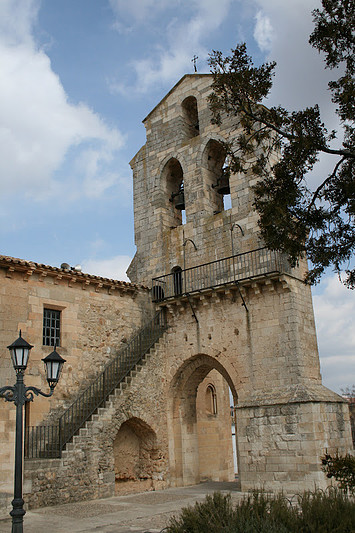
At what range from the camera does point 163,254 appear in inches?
771

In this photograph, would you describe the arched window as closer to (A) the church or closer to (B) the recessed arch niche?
(A) the church

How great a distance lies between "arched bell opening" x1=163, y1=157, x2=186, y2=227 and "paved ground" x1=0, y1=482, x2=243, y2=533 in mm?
9849

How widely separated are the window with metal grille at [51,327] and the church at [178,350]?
38 mm

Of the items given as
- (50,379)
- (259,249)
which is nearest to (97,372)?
(259,249)

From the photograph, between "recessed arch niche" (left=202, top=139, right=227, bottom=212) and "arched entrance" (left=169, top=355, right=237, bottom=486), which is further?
"recessed arch niche" (left=202, top=139, right=227, bottom=212)

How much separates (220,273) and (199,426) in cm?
596

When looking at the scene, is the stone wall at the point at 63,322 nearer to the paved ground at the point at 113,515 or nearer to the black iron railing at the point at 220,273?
the black iron railing at the point at 220,273

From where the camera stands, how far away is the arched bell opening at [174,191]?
799 inches

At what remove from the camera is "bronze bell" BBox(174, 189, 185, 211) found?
20.1 meters

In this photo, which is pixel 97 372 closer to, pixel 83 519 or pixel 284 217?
pixel 83 519

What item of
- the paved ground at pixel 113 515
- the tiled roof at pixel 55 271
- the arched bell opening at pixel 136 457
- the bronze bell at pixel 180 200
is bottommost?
the paved ground at pixel 113 515

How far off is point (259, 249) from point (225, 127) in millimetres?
5412

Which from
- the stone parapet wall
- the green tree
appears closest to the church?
the stone parapet wall

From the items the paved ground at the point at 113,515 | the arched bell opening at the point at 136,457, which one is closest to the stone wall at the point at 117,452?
the arched bell opening at the point at 136,457
